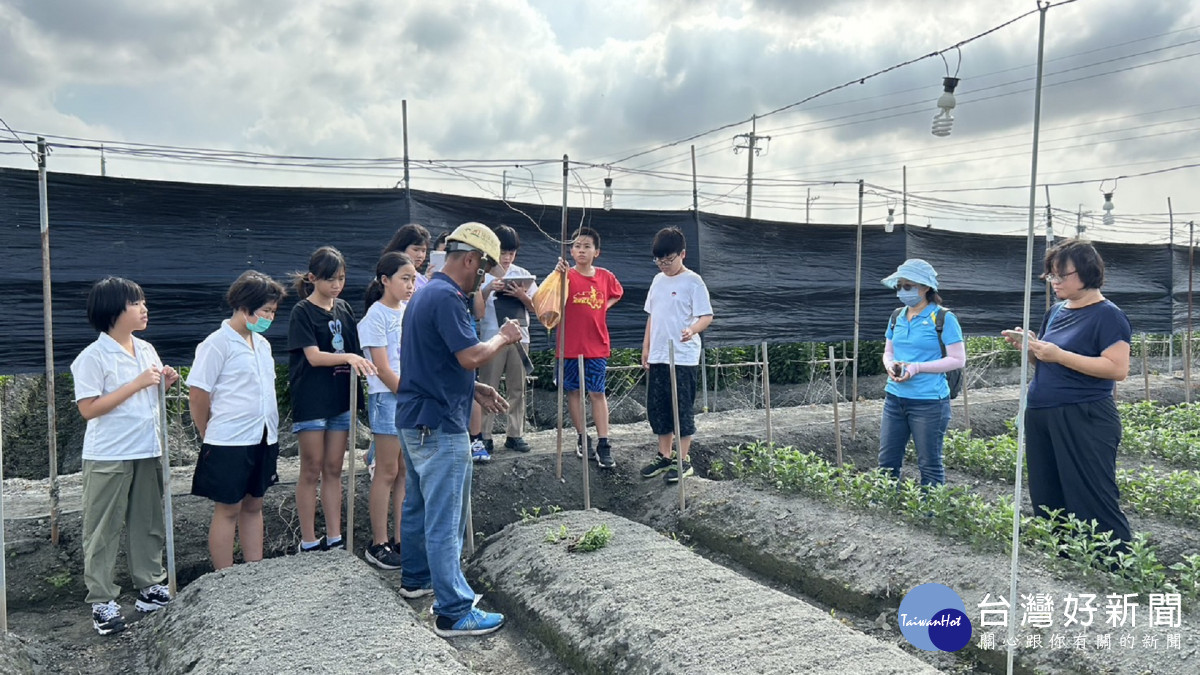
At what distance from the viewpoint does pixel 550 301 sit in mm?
5055

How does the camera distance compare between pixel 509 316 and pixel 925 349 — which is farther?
pixel 509 316

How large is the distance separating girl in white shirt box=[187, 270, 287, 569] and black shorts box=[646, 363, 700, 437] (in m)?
2.53

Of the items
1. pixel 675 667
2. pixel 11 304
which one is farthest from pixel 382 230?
pixel 675 667

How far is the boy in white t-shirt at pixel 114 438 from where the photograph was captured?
12.2 feet

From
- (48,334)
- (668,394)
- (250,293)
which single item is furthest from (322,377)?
(668,394)

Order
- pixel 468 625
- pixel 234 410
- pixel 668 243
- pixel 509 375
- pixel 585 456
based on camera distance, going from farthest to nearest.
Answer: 1. pixel 509 375
2. pixel 668 243
3. pixel 585 456
4. pixel 234 410
5. pixel 468 625

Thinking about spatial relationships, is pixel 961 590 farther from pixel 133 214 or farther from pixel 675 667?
pixel 133 214

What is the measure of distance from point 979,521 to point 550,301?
2.76 metres

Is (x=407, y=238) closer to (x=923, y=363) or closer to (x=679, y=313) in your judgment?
(x=679, y=313)

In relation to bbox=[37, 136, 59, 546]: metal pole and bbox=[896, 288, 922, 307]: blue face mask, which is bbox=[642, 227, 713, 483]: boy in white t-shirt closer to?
bbox=[896, 288, 922, 307]: blue face mask

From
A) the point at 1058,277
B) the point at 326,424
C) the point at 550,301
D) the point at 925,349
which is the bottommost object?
the point at 326,424

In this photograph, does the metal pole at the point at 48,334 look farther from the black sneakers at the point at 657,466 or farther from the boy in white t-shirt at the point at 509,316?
the black sneakers at the point at 657,466

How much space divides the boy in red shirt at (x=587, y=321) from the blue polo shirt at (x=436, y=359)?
6.20ft

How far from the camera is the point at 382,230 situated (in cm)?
593
